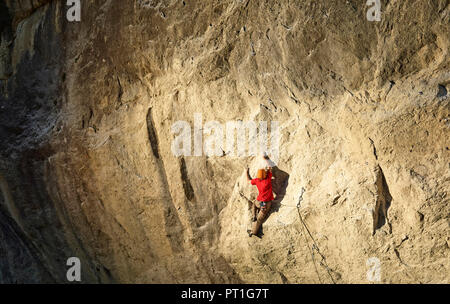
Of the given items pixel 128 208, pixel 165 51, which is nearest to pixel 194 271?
pixel 128 208

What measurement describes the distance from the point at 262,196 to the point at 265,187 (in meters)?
0.12

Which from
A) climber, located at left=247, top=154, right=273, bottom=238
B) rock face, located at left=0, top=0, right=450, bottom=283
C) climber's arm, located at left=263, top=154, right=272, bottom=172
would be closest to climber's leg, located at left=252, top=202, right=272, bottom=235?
climber, located at left=247, top=154, right=273, bottom=238

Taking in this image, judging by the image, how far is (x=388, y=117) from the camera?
481 centimetres

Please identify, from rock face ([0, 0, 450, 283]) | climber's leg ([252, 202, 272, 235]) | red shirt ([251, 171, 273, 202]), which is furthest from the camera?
climber's leg ([252, 202, 272, 235])

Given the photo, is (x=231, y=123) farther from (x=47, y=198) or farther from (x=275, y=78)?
(x=47, y=198)

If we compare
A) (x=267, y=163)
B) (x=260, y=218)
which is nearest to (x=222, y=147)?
(x=267, y=163)

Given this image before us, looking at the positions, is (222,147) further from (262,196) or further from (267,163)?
(262,196)

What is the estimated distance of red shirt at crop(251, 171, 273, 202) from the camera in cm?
533

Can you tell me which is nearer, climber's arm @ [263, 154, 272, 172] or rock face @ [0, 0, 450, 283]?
rock face @ [0, 0, 450, 283]

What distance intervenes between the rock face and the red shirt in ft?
0.54

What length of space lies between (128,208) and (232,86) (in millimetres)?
2162

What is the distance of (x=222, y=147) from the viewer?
5652mm

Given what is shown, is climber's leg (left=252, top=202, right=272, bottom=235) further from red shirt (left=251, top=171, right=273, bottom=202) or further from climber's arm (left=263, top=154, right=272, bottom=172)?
climber's arm (left=263, top=154, right=272, bottom=172)

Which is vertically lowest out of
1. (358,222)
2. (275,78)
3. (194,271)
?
(194,271)
